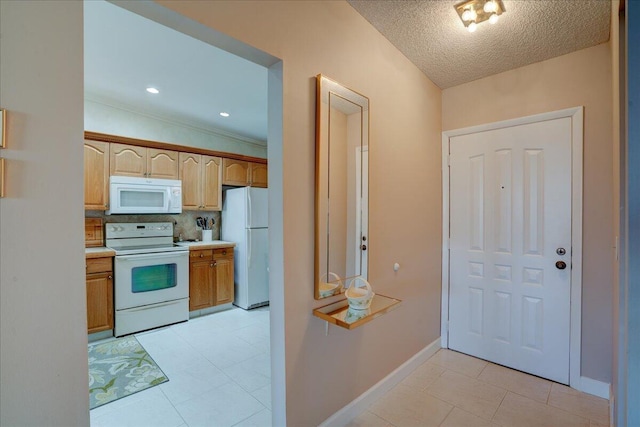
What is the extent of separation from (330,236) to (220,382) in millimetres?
1631

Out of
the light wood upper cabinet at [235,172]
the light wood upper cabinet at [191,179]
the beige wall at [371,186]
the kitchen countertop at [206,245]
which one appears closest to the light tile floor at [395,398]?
the beige wall at [371,186]

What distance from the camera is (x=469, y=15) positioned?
6.01 feet

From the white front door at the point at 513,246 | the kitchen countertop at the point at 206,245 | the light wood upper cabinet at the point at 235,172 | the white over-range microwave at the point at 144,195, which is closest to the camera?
the white front door at the point at 513,246

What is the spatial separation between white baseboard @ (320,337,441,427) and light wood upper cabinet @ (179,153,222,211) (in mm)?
3110

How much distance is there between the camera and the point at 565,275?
2.32 m

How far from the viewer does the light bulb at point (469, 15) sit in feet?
5.94

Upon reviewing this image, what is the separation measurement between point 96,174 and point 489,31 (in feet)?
12.9

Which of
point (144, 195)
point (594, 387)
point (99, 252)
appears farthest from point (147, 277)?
point (594, 387)

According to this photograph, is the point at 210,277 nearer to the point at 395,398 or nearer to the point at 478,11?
the point at 395,398

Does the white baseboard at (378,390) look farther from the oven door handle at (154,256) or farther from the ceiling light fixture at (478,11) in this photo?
the oven door handle at (154,256)

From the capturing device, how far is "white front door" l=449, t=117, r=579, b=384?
2.35 metres

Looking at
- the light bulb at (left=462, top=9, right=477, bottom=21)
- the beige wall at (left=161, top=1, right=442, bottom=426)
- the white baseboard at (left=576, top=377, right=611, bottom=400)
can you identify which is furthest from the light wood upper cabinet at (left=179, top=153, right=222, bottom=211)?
A: the white baseboard at (left=576, top=377, right=611, bottom=400)

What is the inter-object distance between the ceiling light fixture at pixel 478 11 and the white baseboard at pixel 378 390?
2545mm

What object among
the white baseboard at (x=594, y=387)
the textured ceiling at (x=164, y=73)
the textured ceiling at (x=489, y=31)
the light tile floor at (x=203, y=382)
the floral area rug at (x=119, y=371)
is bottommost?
the light tile floor at (x=203, y=382)
